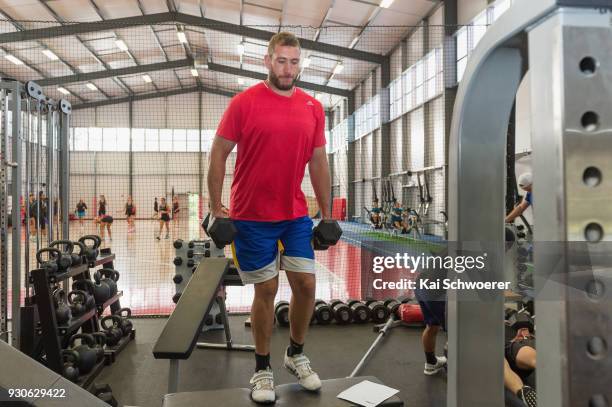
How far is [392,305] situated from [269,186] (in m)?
2.41

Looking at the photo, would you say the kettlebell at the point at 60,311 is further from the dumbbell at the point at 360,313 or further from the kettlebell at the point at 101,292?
the dumbbell at the point at 360,313

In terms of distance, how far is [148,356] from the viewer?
9.88 feet

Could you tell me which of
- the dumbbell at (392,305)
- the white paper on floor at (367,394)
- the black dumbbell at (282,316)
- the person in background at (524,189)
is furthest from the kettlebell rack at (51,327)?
the person in background at (524,189)

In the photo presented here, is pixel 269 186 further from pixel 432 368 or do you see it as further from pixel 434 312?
pixel 432 368

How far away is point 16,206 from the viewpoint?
256cm

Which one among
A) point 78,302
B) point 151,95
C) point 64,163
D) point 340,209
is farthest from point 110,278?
point 151,95

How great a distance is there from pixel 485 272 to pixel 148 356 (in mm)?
2937

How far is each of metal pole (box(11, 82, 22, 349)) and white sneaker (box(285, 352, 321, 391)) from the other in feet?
5.24

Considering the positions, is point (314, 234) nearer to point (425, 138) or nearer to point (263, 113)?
point (263, 113)

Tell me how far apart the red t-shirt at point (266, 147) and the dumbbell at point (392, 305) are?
2.22 meters

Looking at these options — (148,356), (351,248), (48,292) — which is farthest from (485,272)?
(351,248)

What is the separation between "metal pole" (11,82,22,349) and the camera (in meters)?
2.54

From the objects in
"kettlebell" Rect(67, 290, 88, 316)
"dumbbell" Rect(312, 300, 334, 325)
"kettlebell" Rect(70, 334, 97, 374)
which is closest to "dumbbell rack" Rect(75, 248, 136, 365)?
"kettlebell" Rect(67, 290, 88, 316)

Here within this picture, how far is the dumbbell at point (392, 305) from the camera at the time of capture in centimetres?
377
